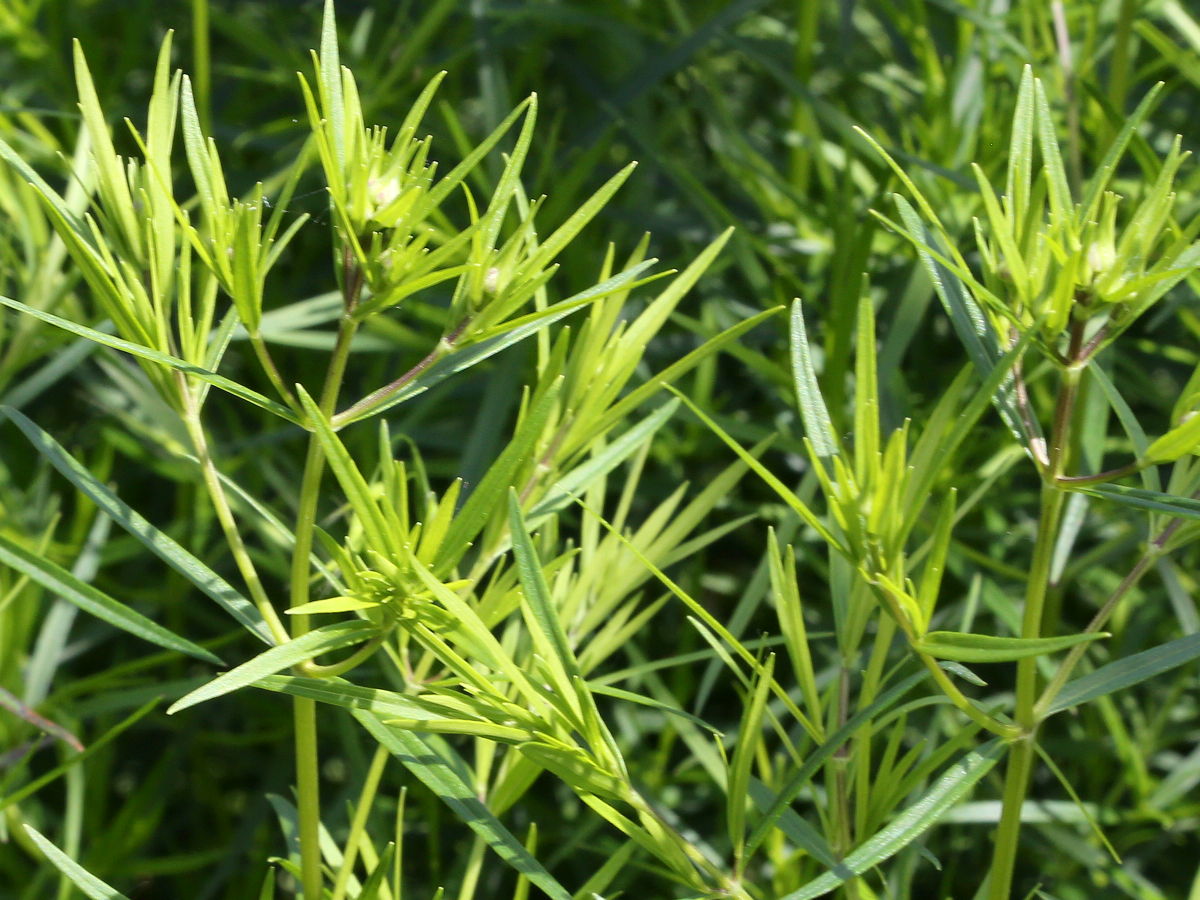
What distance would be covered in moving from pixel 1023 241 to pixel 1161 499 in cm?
7

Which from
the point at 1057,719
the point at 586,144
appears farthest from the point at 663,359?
the point at 1057,719

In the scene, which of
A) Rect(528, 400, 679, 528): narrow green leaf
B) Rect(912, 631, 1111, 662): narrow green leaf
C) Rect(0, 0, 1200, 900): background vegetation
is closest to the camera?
Rect(912, 631, 1111, 662): narrow green leaf

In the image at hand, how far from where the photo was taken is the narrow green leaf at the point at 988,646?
0.24 meters

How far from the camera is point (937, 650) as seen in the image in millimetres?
265

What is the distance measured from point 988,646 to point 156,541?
0.18 m

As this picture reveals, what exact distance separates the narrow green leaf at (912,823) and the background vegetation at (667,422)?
0.45 feet

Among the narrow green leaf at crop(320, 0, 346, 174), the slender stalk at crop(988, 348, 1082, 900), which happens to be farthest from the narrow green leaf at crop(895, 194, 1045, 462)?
the narrow green leaf at crop(320, 0, 346, 174)

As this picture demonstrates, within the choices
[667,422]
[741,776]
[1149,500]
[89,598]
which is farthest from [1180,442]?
[667,422]

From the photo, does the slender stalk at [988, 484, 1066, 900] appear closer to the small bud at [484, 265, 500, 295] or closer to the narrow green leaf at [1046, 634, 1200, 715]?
the narrow green leaf at [1046, 634, 1200, 715]

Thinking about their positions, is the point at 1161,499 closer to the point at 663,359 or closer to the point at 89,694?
the point at 663,359

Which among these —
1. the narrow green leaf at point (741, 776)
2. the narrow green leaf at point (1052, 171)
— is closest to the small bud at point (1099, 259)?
the narrow green leaf at point (1052, 171)

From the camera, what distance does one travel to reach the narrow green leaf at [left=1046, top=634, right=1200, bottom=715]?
288 millimetres

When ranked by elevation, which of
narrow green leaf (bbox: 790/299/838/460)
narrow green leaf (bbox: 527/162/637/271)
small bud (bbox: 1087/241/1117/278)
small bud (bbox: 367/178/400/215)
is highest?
small bud (bbox: 367/178/400/215)

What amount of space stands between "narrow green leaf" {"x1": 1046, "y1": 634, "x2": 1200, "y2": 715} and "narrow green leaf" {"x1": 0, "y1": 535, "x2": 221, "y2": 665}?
19 cm
